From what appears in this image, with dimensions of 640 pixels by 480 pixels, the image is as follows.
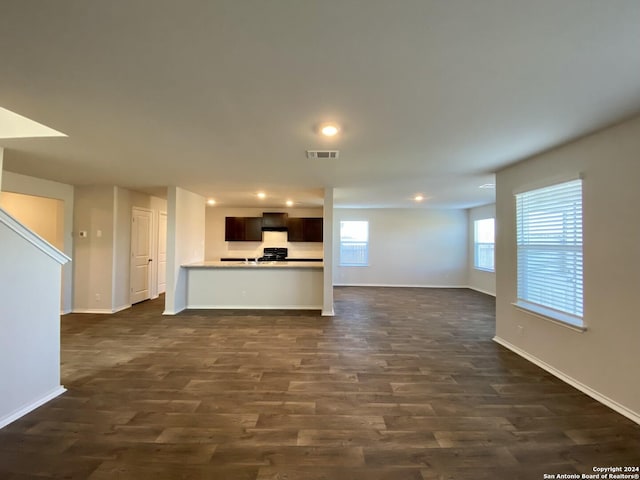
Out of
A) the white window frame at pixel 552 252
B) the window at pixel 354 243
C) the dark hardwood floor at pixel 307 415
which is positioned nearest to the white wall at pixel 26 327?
the dark hardwood floor at pixel 307 415

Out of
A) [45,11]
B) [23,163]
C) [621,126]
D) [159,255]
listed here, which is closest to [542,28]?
[621,126]

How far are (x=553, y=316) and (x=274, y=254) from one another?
6825 mm

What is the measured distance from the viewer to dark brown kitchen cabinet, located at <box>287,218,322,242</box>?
850 centimetres

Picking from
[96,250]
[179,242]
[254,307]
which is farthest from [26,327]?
[254,307]

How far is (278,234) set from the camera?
28.8ft

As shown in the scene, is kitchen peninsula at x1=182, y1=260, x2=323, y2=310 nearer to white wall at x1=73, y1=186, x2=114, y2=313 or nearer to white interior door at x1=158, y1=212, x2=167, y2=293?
white wall at x1=73, y1=186, x2=114, y2=313

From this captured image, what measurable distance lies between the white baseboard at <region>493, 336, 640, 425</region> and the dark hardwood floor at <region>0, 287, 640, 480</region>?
0.08 metres

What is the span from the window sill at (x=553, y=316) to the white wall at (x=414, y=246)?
5.19 m

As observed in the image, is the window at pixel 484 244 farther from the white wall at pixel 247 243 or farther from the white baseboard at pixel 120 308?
the white baseboard at pixel 120 308

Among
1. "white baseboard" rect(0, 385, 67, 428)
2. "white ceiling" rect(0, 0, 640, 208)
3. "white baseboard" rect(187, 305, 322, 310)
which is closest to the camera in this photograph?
"white ceiling" rect(0, 0, 640, 208)

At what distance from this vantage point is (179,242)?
5.69m

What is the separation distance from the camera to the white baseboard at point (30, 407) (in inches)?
84.9

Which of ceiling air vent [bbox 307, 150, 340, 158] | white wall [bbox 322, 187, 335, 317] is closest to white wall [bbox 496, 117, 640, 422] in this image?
ceiling air vent [bbox 307, 150, 340, 158]

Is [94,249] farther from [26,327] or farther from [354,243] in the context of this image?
[354,243]
